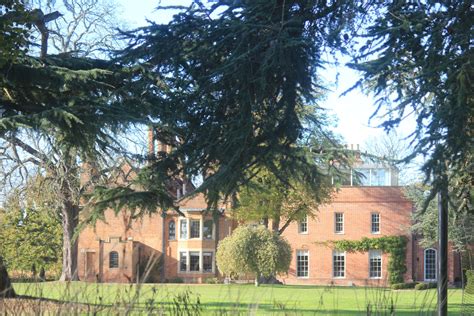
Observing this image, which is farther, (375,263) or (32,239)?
(375,263)

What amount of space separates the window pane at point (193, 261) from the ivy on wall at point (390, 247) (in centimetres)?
845

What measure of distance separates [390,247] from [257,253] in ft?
41.2

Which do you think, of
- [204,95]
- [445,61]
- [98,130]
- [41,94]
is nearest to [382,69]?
[445,61]

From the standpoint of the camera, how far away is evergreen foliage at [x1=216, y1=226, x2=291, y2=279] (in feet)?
122

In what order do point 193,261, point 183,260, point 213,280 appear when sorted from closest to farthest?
point 213,280 → point 193,261 → point 183,260

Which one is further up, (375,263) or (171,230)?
(171,230)

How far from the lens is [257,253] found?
123 ft

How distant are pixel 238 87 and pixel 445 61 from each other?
2212 millimetres

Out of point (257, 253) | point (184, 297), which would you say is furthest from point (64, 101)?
point (257, 253)

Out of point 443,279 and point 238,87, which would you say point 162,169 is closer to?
point 238,87

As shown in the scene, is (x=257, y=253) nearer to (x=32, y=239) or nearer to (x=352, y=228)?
(x=352, y=228)

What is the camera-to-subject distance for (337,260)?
48.1 metres

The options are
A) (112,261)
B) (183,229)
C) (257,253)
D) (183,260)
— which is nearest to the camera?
(112,261)

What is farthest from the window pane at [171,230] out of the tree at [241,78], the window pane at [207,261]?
the tree at [241,78]
